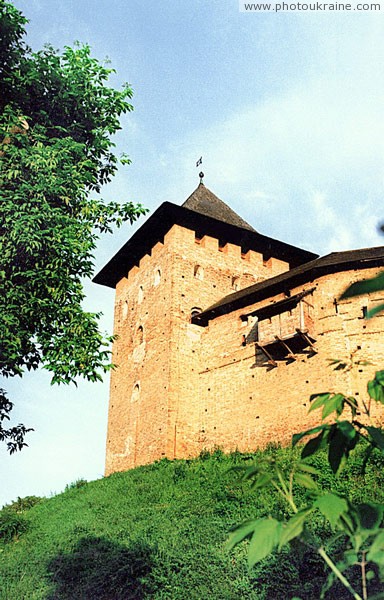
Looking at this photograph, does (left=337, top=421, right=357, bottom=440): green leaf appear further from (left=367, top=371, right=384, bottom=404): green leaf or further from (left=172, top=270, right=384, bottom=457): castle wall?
(left=172, top=270, right=384, bottom=457): castle wall

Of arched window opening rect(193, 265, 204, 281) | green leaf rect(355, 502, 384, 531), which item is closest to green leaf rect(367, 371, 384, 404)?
green leaf rect(355, 502, 384, 531)

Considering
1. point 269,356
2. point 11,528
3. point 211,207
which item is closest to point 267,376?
point 269,356

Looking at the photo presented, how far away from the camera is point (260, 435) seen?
1811cm

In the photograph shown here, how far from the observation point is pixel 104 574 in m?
9.19

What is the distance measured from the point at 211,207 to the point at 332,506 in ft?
81.5

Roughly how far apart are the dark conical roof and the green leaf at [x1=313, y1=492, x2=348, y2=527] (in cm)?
2294

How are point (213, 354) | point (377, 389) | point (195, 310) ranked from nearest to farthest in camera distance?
point (377, 389)
point (213, 354)
point (195, 310)

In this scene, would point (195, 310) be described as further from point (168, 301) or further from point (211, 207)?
point (211, 207)

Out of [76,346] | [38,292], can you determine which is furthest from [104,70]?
[76,346]

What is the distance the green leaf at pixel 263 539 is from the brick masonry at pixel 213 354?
45.1 feet

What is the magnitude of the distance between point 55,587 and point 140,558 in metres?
1.47

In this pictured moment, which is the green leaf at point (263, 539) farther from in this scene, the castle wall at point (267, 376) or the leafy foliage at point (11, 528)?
the castle wall at point (267, 376)

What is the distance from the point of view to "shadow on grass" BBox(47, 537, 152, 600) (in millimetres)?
8844

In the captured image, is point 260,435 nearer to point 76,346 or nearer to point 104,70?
point 76,346
